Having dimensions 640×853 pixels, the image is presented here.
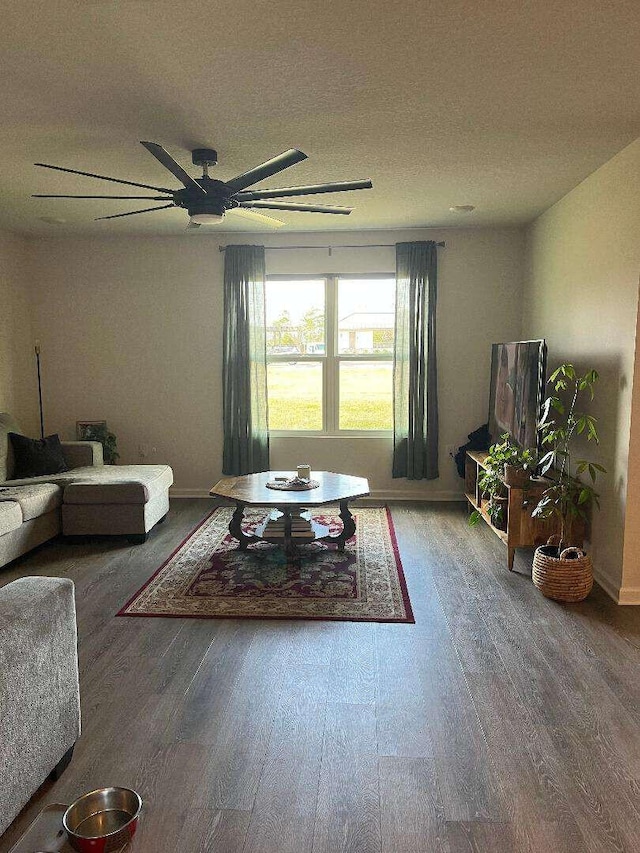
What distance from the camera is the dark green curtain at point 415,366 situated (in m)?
5.75

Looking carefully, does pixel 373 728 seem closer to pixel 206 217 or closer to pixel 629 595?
pixel 629 595

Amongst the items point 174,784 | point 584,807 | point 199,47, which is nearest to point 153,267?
point 199,47

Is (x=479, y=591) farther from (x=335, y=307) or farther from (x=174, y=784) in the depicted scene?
(x=335, y=307)

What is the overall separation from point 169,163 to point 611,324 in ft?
8.77

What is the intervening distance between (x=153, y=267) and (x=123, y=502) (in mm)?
2604

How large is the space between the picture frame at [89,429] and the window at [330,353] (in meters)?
1.68

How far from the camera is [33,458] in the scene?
4.93 m

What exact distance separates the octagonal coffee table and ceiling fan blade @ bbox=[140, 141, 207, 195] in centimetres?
199

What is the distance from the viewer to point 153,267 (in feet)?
19.7

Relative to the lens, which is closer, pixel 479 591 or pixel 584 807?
pixel 584 807

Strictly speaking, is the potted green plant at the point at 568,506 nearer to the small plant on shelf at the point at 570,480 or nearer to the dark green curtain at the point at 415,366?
the small plant on shelf at the point at 570,480

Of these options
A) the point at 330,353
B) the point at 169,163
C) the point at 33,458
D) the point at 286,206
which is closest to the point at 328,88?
the point at 169,163

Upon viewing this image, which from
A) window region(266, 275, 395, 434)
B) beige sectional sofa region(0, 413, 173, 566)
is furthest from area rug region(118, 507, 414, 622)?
window region(266, 275, 395, 434)

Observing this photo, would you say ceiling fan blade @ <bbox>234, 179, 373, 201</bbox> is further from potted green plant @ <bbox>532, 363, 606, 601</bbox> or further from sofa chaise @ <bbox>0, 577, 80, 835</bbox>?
sofa chaise @ <bbox>0, 577, 80, 835</bbox>
